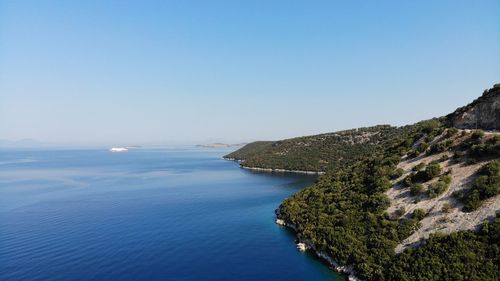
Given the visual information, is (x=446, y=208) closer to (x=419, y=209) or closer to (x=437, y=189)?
(x=419, y=209)

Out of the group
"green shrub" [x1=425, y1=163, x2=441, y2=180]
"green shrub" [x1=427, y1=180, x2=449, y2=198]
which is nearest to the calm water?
"green shrub" [x1=427, y1=180, x2=449, y2=198]

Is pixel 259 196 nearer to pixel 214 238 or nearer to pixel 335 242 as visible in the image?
pixel 214 238

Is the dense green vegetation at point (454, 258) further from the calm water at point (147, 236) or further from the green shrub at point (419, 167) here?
the green shrub at point (419, 167)

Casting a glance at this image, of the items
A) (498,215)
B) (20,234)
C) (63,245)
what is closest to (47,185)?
(20,234)

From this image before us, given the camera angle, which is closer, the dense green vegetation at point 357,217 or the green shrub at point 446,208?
the dense green vegetation at point 357,217

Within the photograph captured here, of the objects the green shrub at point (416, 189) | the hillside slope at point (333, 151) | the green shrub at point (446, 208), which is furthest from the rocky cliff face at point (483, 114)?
the hillside slope at point (333, 151)

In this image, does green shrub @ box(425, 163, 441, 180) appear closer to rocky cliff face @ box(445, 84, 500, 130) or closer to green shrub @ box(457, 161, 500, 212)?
green shrub @ box(457, 161, 500, 212)

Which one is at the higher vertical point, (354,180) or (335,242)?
(354,180)
